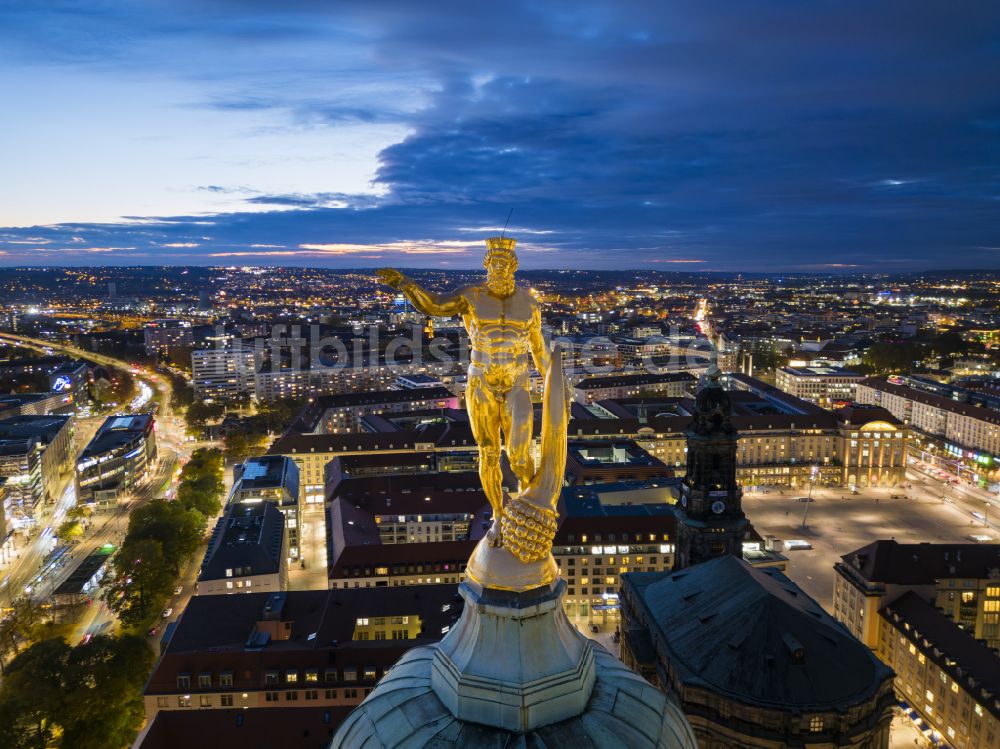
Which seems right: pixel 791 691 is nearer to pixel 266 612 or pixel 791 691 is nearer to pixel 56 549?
pixel 266 612

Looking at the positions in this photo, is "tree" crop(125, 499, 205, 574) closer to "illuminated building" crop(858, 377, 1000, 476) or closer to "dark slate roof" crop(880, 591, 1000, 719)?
"dark slate roof" crop(880, 591, 1000, 719)

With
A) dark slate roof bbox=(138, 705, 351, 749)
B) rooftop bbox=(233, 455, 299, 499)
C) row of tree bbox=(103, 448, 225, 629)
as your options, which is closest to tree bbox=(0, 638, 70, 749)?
dark slate roof bbox=(138, 705, 351, 749)

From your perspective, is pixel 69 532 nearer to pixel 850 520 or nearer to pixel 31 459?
pixel 31 459

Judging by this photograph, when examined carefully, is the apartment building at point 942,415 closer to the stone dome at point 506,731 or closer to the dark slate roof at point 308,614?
the dark slate roof at point 308,614

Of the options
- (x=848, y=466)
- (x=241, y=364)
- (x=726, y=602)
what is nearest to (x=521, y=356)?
(x=726, y=602)

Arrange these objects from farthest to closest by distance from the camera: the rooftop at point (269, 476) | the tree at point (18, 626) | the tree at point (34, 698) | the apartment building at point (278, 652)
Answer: the rooftop at point (269, 476) < the tree at point (18, 626) < the apartment building at point (278, 652) < the tree at point (34, 698)

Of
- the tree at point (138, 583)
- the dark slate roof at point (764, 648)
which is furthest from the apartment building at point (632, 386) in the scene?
the dark slate roof at point (764, 648)
